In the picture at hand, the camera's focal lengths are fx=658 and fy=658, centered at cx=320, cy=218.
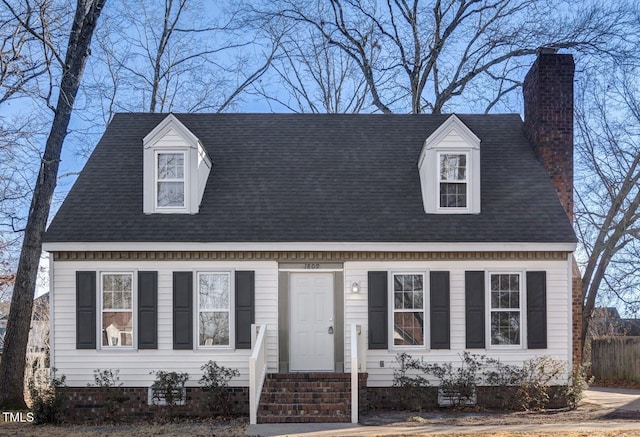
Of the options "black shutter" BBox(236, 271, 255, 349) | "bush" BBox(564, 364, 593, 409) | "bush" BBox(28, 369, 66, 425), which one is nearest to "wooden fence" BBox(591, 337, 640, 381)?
"bush" BBox(564, 364, 593, 409)

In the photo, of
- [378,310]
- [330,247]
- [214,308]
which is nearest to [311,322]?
[378,310]

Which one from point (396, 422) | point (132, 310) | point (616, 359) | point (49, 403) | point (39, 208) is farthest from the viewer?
point (616, 359)

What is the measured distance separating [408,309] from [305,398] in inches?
110

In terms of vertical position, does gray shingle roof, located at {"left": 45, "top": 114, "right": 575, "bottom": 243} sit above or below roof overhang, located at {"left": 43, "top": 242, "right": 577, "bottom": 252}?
above

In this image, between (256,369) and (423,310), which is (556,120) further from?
(256,369)

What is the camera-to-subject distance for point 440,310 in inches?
526

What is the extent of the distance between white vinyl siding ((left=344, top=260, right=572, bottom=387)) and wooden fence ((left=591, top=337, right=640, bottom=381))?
906 centimetres

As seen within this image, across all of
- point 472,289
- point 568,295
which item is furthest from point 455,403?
point 568,295

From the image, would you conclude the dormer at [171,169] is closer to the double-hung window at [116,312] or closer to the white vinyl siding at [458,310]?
the double-hung window at [116,312]

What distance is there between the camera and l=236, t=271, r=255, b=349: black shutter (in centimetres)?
1325

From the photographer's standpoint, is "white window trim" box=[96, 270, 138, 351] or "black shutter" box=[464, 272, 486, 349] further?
"black shutter" box=[464, 272, 486, 349]

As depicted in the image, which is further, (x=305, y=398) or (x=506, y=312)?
(x=506, y=312)

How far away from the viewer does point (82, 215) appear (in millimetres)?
13750

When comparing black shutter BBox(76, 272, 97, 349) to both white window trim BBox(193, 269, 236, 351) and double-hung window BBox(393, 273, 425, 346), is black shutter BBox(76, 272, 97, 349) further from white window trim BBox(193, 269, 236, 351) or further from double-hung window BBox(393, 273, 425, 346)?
double-hung window BBox(393, 273, 425, 346)
